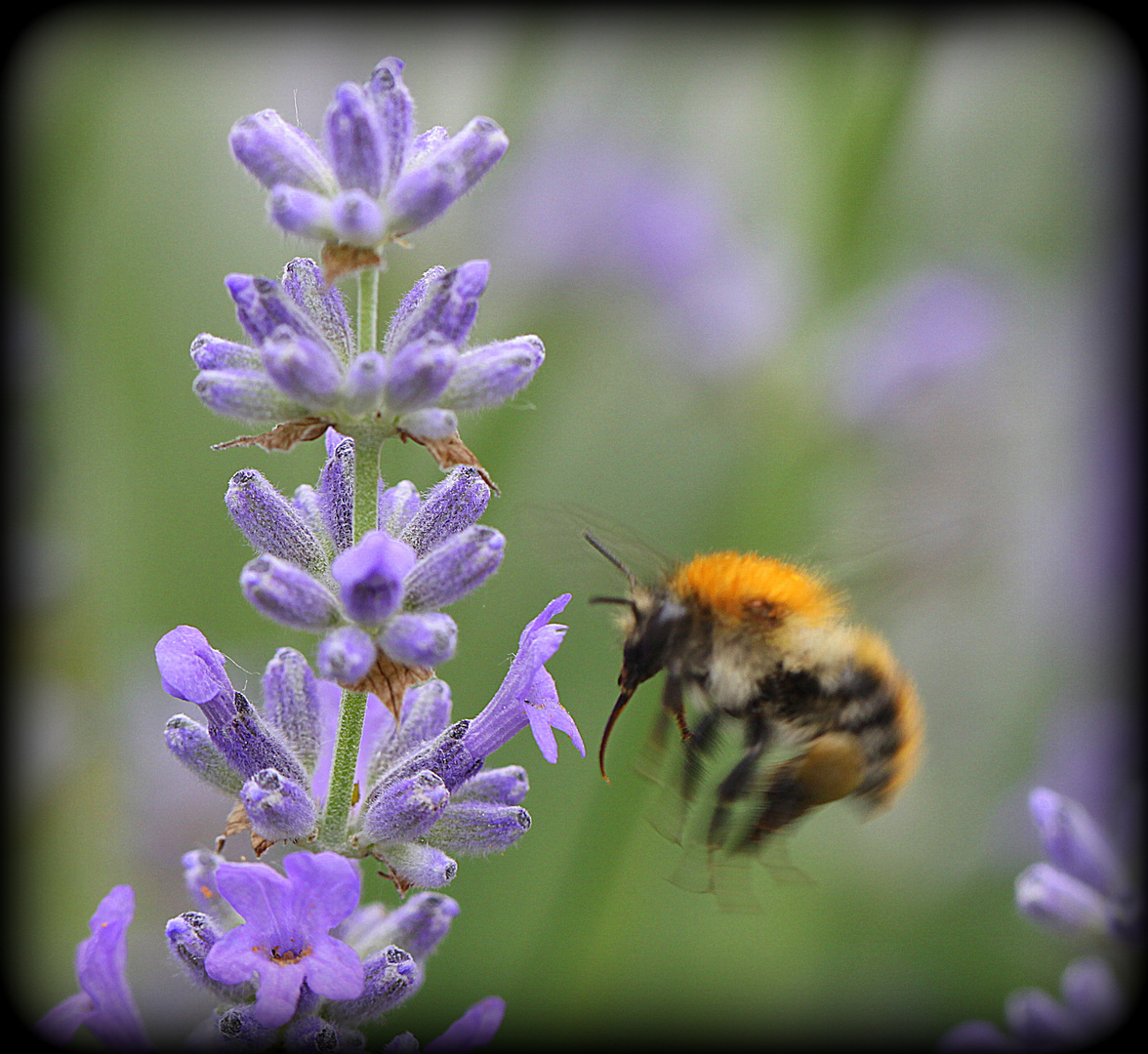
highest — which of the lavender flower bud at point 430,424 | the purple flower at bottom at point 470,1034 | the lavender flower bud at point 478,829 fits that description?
the lavender flower bud at point 430,424

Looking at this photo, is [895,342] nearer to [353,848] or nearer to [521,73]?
[521,73]

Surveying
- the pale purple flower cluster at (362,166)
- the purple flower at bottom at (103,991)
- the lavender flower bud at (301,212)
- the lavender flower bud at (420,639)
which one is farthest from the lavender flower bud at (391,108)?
the purple flower at bottom at (103,991)

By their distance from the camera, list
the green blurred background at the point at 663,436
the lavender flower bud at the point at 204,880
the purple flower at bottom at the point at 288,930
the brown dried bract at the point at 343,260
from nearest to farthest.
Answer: the purple flower at bottom at the point at 288,930
the brown dried bract at the point at 343,260
the lavender flower bud at the point at 204,880
the green blurred background at the point at 663,436

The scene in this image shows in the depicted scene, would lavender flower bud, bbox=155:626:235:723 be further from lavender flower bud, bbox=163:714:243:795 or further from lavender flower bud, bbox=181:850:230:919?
lavender flower bud, bbox=181:850:230:919

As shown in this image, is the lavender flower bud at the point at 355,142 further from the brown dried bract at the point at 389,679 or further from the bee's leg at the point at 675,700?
the bee's leg at the point at 675,700

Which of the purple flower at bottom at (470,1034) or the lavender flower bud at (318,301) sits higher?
the lavender flower bud at (318,301)

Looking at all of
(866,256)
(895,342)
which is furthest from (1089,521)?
(866,256)

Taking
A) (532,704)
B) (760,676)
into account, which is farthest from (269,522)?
(760,676)

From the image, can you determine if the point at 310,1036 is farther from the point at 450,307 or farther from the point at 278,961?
the point at 450,307
